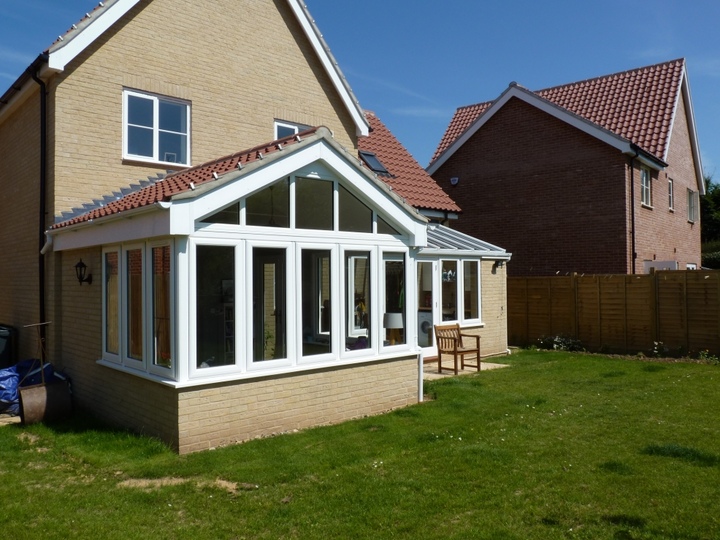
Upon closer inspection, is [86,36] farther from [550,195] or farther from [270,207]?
[550,195]

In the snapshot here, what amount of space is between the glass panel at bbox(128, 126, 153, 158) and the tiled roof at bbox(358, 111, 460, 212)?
774cm

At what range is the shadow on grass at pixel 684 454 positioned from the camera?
23.4ft

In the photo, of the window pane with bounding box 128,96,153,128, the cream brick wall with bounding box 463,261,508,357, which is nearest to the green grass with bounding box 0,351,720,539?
the window pane with bounding box 128,96,153,128

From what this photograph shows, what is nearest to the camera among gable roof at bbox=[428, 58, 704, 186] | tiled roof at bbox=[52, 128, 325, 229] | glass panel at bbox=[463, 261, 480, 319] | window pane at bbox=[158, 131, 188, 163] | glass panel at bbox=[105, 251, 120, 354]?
tiled roof at bbox=[52, 128, 325, 229]

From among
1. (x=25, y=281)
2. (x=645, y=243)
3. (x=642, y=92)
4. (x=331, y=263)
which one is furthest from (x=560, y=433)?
(x=642, y=92)

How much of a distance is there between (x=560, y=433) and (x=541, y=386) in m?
3.65

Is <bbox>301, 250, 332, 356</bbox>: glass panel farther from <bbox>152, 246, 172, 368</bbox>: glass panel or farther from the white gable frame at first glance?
the white gable frame

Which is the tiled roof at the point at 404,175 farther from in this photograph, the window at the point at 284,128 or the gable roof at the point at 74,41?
the gable roof at the point at 74,41

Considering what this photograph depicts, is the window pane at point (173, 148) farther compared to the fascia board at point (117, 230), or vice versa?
the window pane at point (173, 148)

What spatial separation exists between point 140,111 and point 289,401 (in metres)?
6.49

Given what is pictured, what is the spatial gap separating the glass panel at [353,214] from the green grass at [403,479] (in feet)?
9.70

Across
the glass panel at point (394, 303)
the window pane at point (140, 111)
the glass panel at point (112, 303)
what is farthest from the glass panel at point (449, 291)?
the glass panel at point (112, 303)

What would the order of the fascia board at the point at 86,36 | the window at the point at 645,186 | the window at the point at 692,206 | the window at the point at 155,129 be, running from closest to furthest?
the fascia board at the point at 86,36 < the window at the point at 155,129 < the window at the point at 645,186 < the window at the point at 692,206

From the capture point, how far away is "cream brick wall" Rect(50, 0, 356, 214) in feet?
35.8
